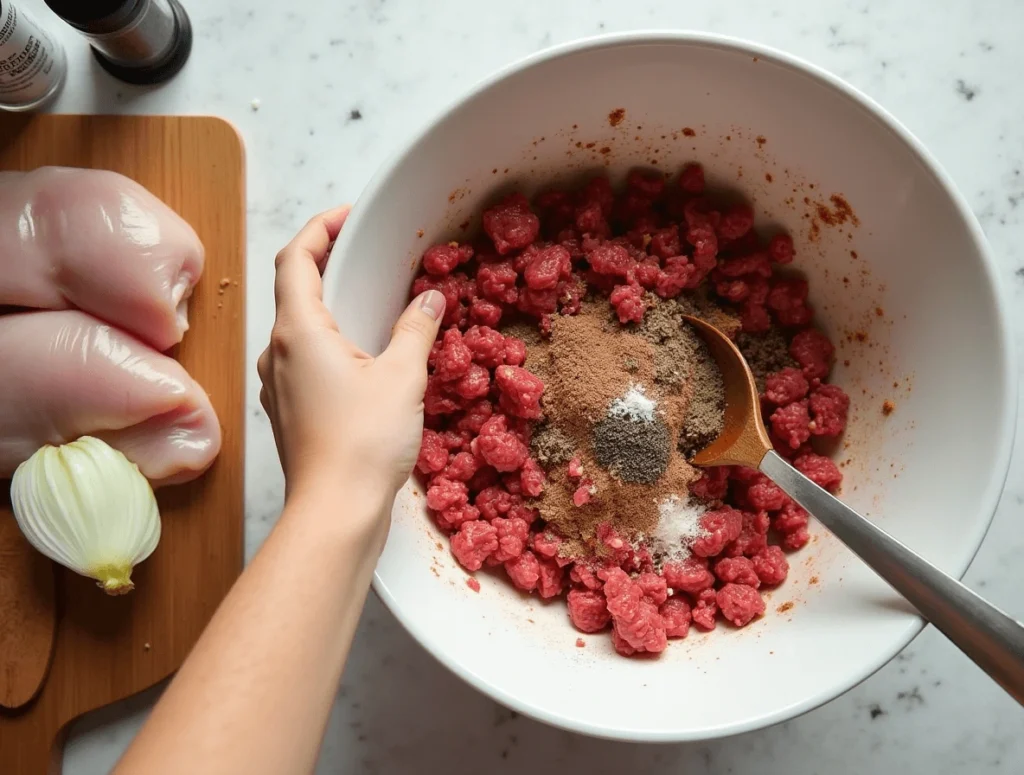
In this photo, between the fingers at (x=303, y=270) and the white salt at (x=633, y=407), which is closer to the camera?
the fingers at (x=303, y=270)

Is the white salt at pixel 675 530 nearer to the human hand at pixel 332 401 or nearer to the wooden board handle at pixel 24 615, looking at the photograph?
the human hand at pixel 332 401

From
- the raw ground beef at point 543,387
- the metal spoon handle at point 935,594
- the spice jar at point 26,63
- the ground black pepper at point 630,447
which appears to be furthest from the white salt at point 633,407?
the spice jar at point 26,63

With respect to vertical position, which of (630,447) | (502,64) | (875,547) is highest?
(502,64)

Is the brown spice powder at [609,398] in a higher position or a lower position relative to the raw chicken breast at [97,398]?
higher

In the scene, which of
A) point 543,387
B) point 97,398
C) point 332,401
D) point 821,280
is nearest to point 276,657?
point 332,401

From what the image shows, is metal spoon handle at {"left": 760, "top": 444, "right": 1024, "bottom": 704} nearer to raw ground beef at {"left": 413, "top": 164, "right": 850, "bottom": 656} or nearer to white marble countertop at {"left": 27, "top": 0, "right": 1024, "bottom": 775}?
raw ground beef at {"left": 413, "top": 164, "right": 850, "bottom": 656}

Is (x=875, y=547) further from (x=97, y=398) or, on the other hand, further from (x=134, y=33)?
(x=134, y=33)

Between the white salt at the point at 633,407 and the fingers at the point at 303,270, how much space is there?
0.58 m

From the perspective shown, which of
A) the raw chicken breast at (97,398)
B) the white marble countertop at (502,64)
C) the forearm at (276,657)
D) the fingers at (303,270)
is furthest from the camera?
the white marble countertop at (502,64)

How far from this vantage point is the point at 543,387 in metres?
1.57

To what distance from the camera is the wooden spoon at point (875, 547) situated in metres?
1.15

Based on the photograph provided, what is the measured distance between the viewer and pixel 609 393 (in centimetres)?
154

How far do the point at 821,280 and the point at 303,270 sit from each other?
103cm

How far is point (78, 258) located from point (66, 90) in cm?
43
